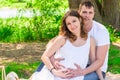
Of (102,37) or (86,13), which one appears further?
(102,37)

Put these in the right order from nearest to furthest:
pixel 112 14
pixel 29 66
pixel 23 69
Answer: pixel 23 69 < pixel 29 66 < pixel 112 14

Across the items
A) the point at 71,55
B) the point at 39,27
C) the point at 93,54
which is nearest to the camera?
the point at 71,55

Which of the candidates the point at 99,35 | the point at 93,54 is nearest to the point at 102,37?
the point at 99,35

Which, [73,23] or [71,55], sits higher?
[73,23]

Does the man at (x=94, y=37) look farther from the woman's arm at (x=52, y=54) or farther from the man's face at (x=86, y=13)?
the woman's arm at (x=52, y=54)

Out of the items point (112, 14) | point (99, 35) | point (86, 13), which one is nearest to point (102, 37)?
point (99, 35)

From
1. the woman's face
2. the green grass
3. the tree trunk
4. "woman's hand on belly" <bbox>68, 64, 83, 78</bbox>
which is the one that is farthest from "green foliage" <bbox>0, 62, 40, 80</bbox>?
the tree trunk

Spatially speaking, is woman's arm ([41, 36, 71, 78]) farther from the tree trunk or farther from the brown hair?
the tree trunk

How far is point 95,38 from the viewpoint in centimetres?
431

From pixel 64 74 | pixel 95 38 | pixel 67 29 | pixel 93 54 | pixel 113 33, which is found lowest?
pixel 113 33

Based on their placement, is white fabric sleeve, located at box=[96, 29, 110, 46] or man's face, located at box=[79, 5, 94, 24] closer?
man's face, located at box=[79, 5, 94, 24]

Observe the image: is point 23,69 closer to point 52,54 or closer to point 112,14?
point 52,54

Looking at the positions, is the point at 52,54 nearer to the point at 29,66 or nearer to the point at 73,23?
the point at 73,23

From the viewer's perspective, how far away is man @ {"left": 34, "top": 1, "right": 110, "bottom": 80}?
4145mm
